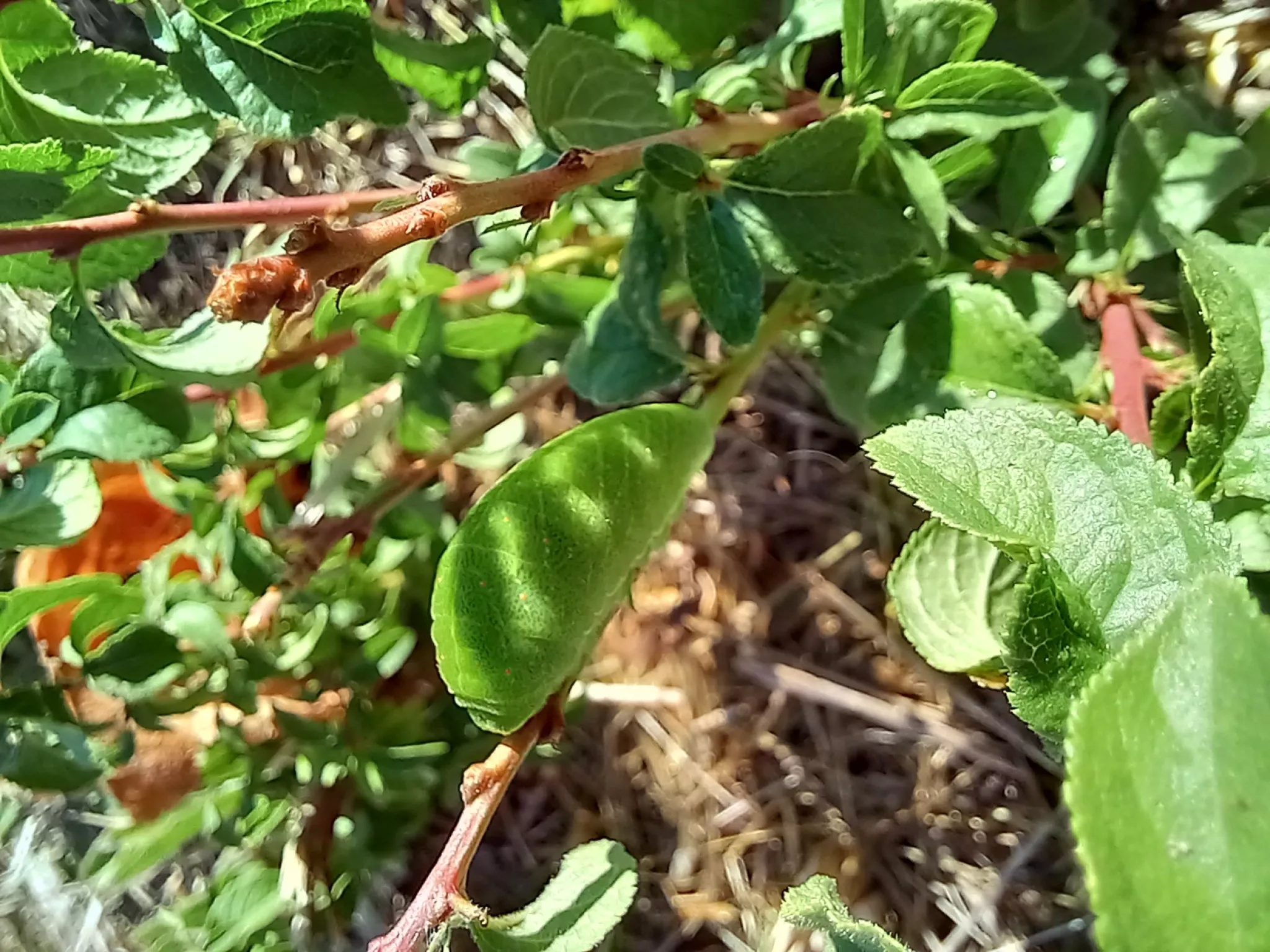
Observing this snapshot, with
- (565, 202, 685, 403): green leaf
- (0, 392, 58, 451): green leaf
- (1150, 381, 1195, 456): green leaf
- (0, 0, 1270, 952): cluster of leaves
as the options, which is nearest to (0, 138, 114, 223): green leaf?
(0, 0, 1270, 952): cluster of leaves

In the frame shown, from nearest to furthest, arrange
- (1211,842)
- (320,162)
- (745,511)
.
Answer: (1211,842)
(745,511)
(320,162)

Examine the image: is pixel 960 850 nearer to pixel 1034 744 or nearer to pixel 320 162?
pixel 1034 744

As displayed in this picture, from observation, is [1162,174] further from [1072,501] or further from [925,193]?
[1072,501]

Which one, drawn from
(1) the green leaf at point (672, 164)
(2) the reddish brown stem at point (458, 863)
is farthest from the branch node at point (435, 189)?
(2) the reddish brown stem at point (458, 863)

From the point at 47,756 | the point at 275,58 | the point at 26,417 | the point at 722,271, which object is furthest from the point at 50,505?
the point at 722,271

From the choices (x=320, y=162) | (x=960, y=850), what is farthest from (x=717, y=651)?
(x=320, y=162)

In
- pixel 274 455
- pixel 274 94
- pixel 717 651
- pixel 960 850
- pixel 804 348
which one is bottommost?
pixel 960 850
